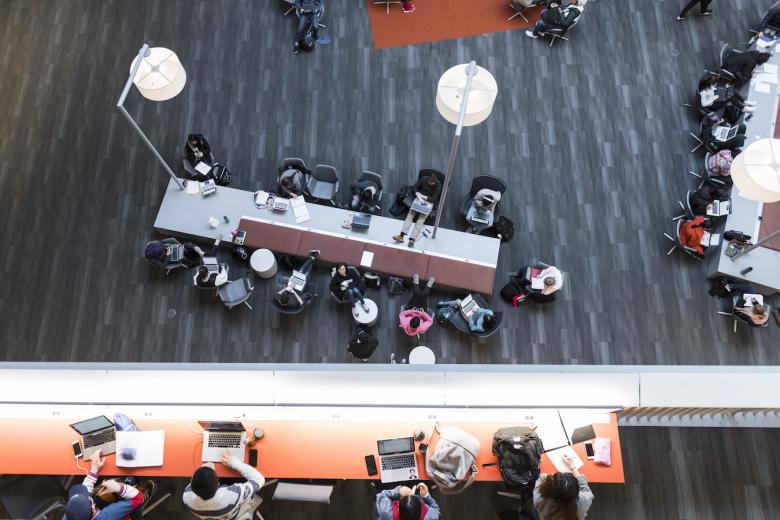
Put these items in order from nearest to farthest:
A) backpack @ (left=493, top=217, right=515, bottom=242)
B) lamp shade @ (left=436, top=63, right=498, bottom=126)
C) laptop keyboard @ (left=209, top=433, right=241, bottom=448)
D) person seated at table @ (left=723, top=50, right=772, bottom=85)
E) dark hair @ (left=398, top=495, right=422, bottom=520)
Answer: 1. dark hair @ (left=398, top=495, right=422, bottom=520)
2. lamp shade @ (left=436, top=63, right=498, bottom=126)
3. laptop keyboard @ (left=209, top=433, right=241, bottom=448)
4. backpack @ (left=493, top=217, right=515, bottom=242)
5. person seated at table @ (left=723, top=50, right=772, bottom=85)

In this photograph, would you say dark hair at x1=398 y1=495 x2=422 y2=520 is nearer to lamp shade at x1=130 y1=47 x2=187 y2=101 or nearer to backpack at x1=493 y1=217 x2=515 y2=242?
backpack at x1=493 y1=217 x2=515 y2=242

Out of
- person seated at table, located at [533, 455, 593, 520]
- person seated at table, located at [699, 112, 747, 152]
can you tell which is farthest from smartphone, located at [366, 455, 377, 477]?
person seated at table, located at [699, 112, 747, 152]

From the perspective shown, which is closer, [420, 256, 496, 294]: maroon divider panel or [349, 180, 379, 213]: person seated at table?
[420, 256, 496, 294]: maroon divider panel

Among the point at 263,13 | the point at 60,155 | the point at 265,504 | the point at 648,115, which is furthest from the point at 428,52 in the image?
the point at 265,504

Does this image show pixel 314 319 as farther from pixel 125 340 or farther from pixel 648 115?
pixel 648 115

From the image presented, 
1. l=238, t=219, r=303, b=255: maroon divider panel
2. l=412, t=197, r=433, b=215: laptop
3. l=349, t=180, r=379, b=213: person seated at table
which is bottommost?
l=238, t=219, r=303, b=255: maroon divider panel

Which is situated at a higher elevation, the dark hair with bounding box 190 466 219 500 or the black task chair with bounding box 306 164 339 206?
the black task chair with bounding box 306 164 339 206

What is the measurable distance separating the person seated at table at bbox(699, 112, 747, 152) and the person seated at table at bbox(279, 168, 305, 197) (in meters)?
6.06

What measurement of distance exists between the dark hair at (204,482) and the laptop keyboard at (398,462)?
1.76 metres

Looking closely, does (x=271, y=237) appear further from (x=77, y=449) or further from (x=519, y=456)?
(x=519, y=456)

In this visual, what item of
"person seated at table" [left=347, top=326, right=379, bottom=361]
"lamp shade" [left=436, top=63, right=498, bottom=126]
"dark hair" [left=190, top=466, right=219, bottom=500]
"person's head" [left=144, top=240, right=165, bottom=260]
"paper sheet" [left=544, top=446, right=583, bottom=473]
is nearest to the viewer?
"dark hair" [left=190, top=466, right=219, bottom=500]

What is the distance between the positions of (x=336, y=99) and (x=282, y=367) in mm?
5205

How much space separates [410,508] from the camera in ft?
17.0

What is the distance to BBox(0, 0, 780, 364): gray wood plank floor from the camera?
7707mm
